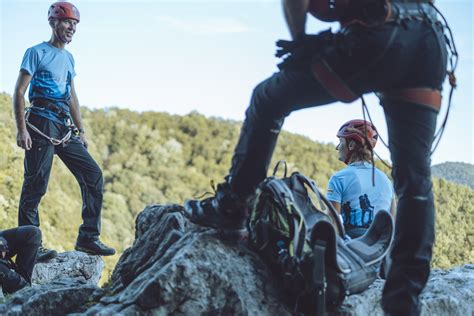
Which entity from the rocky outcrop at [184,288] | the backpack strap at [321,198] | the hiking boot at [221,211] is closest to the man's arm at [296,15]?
the backpack strap at [321,198]

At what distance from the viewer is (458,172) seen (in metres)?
12.2

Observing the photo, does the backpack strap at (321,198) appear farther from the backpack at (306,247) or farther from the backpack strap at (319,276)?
the backpack strap at (319,276)

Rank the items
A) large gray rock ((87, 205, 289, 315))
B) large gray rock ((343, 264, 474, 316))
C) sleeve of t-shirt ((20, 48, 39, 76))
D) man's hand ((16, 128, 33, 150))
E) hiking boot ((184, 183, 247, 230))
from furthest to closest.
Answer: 1. sleeve of t-shirt ((20, 48, 39, 76))
2. man's hand ((16, 128, 33, 150))
3. large gray rock ((343, 264, 474, 316))
4. hiking boot ((184, 183, 247, 230))
5. large gray rock ((87, 205, 289, 315))

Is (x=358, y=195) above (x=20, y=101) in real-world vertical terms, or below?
below

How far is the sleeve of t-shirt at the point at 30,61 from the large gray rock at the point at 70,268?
2.49 m

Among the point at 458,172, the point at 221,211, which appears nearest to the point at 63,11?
the point at 221,211

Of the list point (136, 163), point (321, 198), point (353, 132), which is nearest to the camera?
point (321, 198)

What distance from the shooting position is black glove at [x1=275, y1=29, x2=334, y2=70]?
3.80m

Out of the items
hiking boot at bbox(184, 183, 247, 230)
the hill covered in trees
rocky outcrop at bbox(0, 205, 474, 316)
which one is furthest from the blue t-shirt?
the hill covered in trees

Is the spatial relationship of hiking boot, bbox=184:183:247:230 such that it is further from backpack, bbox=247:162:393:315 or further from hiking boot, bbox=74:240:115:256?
hiking boot, bbox=74:240:115:256

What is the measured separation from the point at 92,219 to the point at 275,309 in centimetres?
406

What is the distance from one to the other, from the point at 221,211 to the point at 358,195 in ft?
6.96

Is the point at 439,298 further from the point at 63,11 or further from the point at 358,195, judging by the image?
the point at 63,11

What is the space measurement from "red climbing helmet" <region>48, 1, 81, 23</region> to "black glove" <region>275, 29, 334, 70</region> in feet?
13.7
